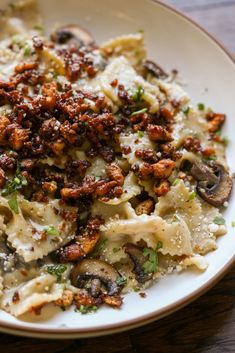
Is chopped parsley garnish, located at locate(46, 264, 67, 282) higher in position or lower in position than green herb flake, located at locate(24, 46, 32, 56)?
lower

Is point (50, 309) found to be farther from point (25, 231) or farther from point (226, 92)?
point (226, 92)

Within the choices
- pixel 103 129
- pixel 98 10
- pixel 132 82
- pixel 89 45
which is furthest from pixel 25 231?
pixel 98 10

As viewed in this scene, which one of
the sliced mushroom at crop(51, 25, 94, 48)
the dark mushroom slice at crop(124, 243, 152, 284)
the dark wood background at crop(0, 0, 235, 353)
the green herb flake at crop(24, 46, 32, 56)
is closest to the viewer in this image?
the dark wood background at crop(0, 0, 235, 353)

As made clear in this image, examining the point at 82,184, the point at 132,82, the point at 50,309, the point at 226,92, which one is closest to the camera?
the point at 50,309

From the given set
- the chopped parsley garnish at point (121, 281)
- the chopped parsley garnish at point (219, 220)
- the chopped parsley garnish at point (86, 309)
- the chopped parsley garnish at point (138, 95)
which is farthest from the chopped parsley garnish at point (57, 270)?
the chopped parsley garnish at point (138, 95)

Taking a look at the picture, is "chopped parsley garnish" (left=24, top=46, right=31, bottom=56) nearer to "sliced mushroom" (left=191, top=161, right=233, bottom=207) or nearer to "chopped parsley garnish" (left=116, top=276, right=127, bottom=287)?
"sliced mushroom" (left=191, top=161, right=233, bottom=207)

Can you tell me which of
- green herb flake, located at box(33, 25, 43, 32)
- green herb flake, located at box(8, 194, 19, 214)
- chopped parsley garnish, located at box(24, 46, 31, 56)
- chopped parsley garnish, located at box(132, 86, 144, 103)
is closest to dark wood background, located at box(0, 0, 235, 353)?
green herb flake, located at box(8, 194, 19, 214)
